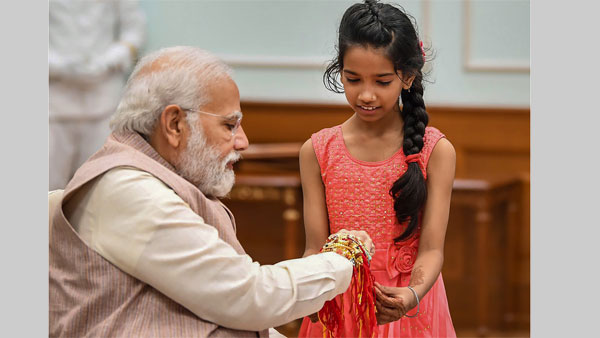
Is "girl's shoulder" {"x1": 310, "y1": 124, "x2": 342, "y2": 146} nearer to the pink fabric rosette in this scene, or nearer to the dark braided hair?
the dark braided hair

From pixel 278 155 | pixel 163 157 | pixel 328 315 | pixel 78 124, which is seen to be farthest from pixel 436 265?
pixel 78 124

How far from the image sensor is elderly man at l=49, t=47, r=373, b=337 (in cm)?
192

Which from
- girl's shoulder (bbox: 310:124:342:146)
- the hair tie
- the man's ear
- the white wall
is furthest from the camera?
the white wall

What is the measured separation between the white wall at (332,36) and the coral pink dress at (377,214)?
8.03 ft

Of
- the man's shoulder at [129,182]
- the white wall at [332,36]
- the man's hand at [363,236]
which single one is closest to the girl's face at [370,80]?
the man's hand at [363,236]

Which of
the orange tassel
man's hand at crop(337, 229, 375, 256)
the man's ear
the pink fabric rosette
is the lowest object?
the orange tassel

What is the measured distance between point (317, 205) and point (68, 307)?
72cm

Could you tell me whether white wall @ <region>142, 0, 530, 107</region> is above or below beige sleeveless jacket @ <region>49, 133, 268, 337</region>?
above

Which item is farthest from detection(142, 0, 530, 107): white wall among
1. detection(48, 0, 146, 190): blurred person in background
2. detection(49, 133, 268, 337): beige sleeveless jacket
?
detection(49, 133, 268, 337): beige sleeveless jacket

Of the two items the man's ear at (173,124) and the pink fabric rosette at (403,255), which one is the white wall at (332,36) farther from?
the man's ear at (173,124)

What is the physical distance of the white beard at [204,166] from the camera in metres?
2.10

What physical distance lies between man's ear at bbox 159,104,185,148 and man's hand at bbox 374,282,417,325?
64cm

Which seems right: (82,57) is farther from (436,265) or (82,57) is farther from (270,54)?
(436,265)

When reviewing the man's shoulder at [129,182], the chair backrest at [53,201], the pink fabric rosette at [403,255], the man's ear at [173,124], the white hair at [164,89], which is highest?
the white hair at [164,89]
